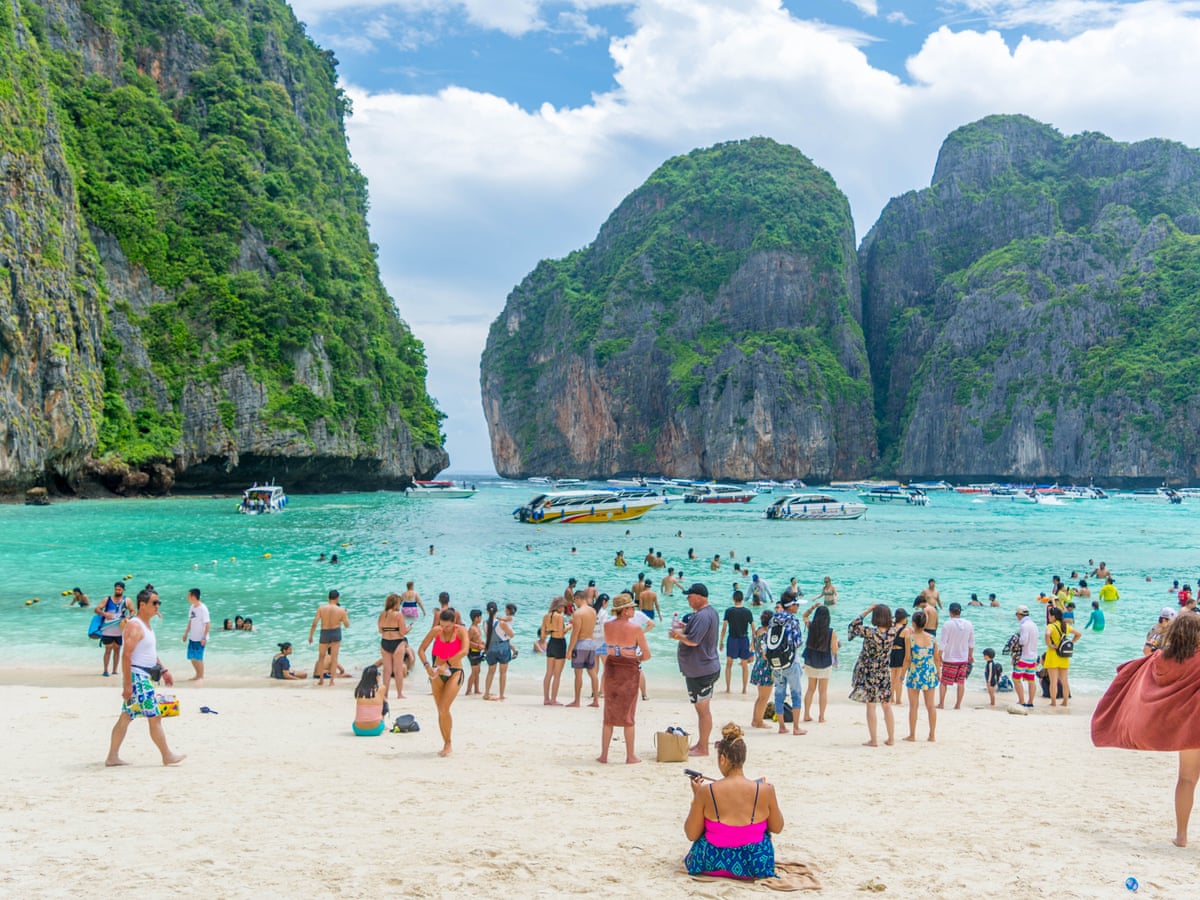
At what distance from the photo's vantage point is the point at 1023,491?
10144 centimetres

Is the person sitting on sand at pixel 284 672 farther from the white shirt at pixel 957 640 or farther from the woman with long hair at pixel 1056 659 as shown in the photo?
the woman with long hair at pixel 1056 659

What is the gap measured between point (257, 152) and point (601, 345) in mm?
89291

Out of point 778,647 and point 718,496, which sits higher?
point 778,647

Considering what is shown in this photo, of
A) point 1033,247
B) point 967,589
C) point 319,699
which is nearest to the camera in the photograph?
point 319,699

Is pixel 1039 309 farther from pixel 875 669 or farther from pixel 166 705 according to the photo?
pixel 166 705

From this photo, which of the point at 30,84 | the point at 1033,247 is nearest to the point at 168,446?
the point at 30,84

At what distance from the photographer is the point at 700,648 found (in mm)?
9000

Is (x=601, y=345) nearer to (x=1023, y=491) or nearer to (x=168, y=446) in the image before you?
(x=1023, y=491)

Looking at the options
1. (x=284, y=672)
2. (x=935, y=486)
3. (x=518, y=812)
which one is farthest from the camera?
(x=935, y=486)

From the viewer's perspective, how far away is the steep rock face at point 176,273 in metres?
46.4

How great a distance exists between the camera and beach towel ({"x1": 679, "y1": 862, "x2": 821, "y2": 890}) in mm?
5418

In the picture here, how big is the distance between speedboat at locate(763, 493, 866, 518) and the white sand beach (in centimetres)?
A: 5351

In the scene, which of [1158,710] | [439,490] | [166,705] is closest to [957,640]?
[1158,710]

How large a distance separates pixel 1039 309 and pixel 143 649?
151077 mm
